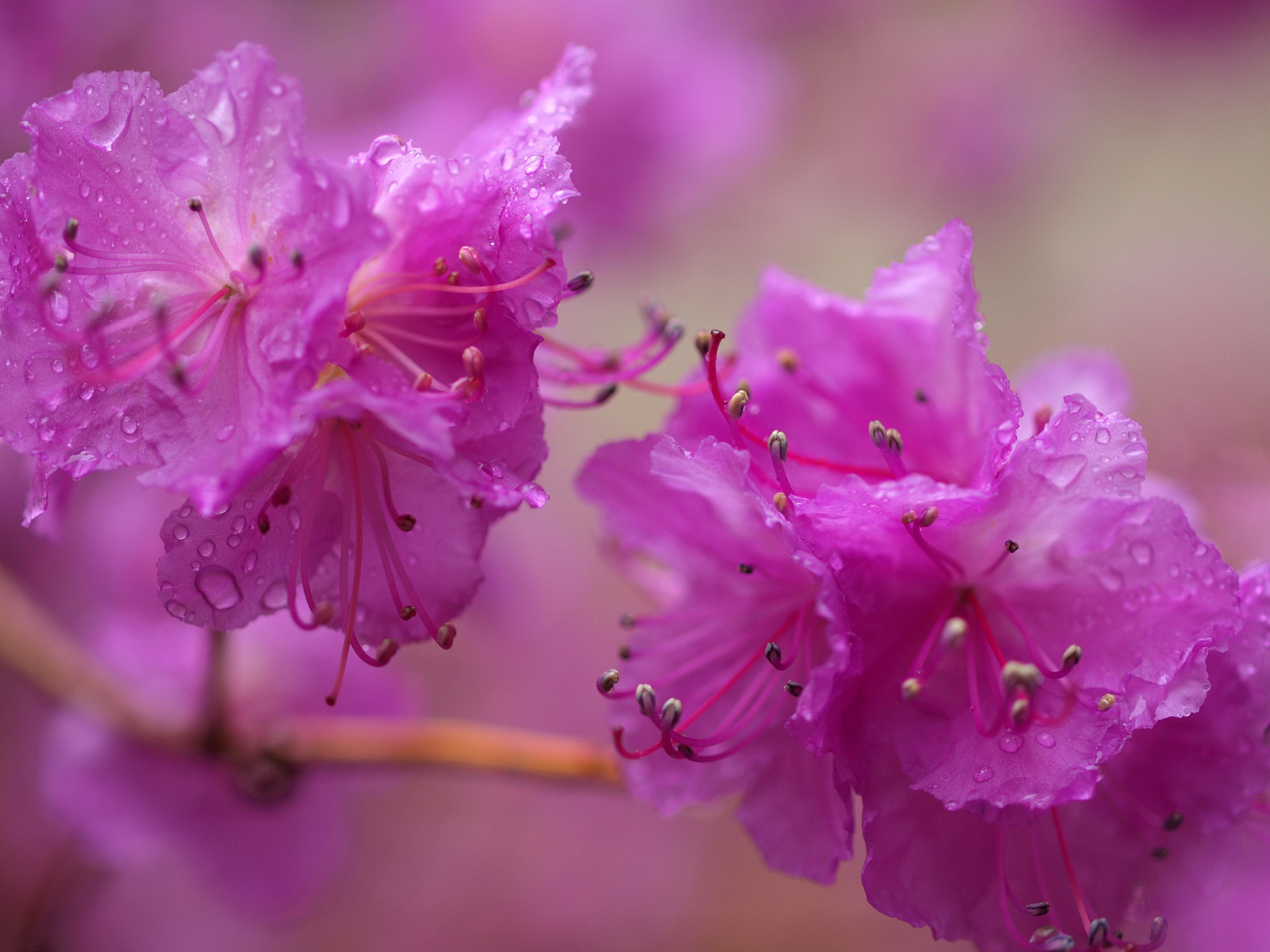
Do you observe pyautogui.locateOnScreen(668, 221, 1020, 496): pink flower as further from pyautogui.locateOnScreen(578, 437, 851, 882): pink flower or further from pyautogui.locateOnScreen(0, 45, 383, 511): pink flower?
pyautogui.locateOnScreen(0, 45, 383, 511): pink flower

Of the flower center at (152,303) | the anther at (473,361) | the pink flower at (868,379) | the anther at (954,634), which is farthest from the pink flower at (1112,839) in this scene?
the flower center at (152,303)

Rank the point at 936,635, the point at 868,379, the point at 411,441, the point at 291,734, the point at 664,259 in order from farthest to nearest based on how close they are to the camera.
→ the point at 664,259 → the point at 291,734 → the point at 868,379 → the point at 936,635 → the point at 411,441

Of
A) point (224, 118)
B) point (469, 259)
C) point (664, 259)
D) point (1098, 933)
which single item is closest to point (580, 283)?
point (469, 259)

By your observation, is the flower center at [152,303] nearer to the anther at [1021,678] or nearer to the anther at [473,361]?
the anther at [473,361]

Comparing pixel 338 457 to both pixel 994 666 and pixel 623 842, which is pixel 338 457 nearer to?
pixel 994 666

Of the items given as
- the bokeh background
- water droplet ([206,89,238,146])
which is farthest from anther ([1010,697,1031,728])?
the bokeh background

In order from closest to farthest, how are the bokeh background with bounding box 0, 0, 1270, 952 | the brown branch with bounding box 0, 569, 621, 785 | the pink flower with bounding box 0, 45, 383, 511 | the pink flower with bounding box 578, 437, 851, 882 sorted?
the pink flower with bounding box 0, 45, 383, 511 < the pink flower with bounding box 578, 437, 851, 882 < the brown branch with bounding box 0, 569, 621, 785 < the bokeh background with bounding box 0, 0, 1270, 952

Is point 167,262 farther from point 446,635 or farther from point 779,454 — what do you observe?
point 779,454
